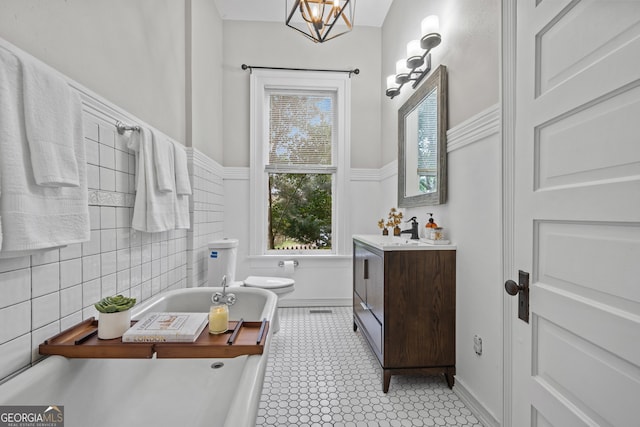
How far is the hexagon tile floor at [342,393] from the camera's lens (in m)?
1.61

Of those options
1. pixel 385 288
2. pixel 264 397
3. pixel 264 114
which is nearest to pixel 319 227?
pixel 264 114

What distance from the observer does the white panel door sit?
0.70 metres

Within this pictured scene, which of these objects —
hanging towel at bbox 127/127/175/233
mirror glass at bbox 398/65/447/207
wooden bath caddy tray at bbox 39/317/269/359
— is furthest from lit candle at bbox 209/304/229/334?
mirror glass at bbox 398/65/447/207

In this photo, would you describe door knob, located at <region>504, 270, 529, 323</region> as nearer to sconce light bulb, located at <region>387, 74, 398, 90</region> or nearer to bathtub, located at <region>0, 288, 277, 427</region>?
bathtub, located at <region>0, 288, 277, 427</region>

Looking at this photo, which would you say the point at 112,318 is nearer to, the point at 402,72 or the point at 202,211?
the point at 202,211

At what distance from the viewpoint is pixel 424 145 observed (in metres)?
2.25

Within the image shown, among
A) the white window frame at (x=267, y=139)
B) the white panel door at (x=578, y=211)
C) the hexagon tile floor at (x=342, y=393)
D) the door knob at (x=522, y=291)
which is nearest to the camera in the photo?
the white panel door at (x=578, y=211)

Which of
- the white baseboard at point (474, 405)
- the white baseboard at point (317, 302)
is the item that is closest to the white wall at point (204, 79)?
the white baseboard at point (317, 302)

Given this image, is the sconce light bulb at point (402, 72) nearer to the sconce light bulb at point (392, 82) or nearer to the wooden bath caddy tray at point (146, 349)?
the sconce light bulb at point (392, 82)

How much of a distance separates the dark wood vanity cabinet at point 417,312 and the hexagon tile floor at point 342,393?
5.0 inches

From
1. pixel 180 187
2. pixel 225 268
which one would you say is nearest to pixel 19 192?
pixel 180 187

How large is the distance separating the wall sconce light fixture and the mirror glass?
0.12 meters

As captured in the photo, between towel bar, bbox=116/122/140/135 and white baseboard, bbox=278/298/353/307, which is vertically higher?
towel bar, bbox=116/122/140/135

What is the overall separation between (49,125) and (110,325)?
68 cm
